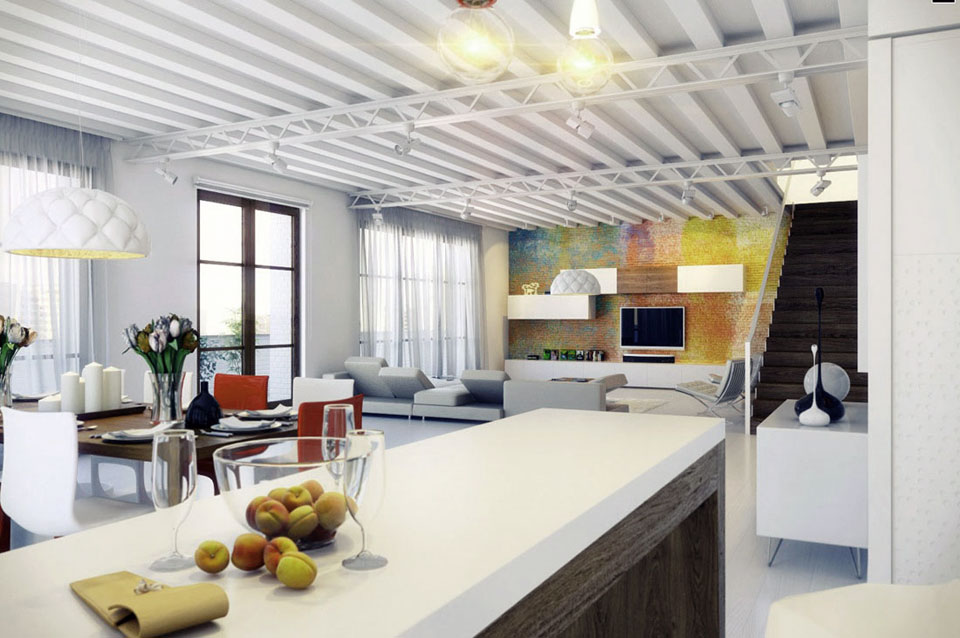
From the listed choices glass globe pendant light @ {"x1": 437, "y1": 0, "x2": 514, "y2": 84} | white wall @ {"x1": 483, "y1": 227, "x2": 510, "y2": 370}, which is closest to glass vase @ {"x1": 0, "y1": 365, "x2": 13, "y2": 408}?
glass globe pendant light @ {"x1": 437, "y1": 0, "x2": 514, "y2": 84}

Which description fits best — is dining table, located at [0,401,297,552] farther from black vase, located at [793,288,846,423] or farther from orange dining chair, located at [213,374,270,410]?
black vase, located at [793,288,846,423]

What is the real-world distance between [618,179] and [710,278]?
374cm

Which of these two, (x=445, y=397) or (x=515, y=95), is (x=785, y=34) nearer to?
(x=515, y=95)

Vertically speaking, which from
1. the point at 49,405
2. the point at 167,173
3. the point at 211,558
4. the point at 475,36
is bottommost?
the point at 49,405

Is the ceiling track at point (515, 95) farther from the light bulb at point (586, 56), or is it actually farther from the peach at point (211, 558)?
the peach at point (211, 558)

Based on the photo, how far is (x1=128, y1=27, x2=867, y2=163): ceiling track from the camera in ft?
16.9

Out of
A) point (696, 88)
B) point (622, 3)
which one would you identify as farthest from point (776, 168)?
point (622, 3)

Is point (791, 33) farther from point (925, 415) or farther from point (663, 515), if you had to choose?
point (663, 515)

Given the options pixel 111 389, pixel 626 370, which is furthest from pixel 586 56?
pixel 626 370

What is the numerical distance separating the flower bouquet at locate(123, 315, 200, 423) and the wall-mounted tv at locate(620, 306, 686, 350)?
435 inches

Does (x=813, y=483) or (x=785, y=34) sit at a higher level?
A: (x=785, y=34)

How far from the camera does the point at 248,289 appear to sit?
9.30 meters

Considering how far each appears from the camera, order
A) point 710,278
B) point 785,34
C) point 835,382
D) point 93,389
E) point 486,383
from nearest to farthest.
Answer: point 93,389 → point 835,382 → point 785,34 → point 486,383 → point 710,278

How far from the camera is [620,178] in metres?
9.95
